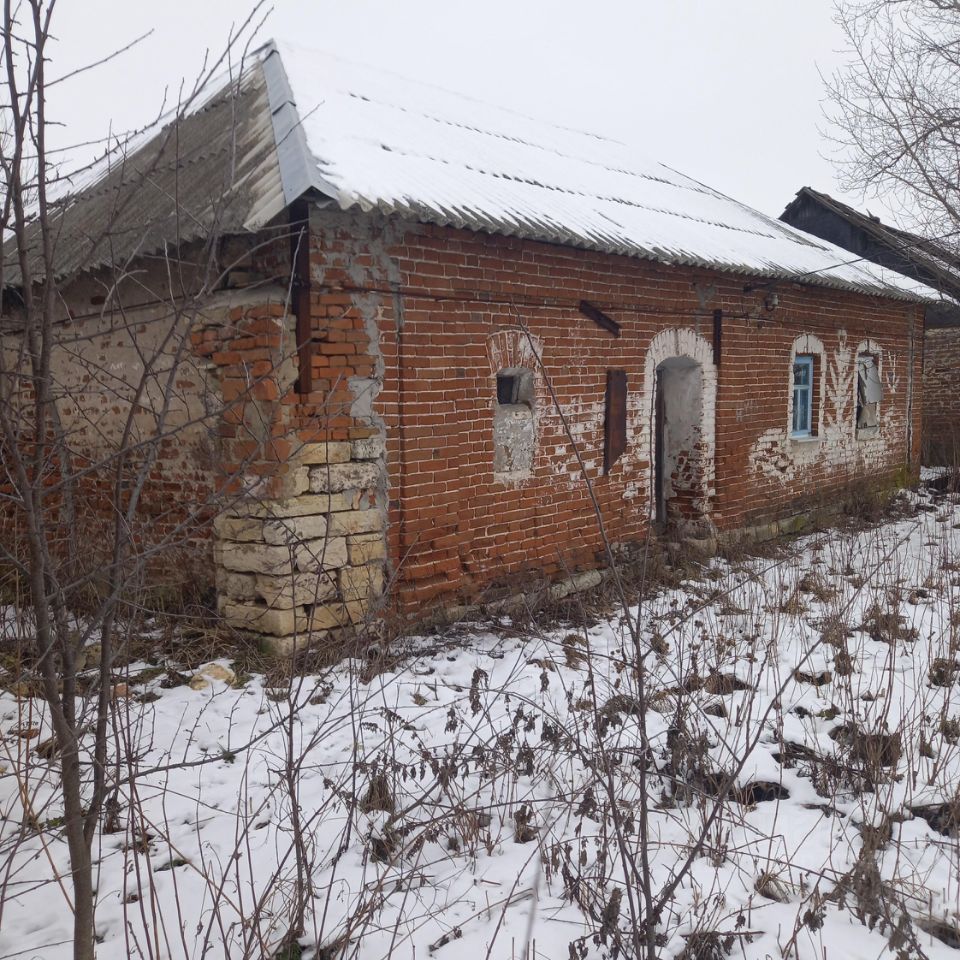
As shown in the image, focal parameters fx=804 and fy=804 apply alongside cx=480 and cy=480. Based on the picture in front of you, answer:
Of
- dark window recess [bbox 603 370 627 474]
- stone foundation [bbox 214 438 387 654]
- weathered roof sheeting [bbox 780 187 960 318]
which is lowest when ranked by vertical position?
stone foundation [bbox 214 438 387 654]

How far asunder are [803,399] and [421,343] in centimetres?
621

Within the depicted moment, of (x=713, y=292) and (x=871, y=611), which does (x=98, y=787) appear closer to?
(x=871, y=611)

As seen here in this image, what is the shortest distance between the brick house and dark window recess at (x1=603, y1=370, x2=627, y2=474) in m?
0.02

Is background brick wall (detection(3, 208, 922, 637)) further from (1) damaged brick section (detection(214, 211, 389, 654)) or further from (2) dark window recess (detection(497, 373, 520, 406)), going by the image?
(2) dark window recess (detection(497, 373, 520, 406))

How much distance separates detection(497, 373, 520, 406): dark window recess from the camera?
19.7ft

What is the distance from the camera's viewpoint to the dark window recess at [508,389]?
600 centimetres

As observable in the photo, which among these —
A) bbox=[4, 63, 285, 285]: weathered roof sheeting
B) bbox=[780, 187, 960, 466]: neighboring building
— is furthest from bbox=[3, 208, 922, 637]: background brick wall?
bbox=[780, 187, 960, 466]: neighboring building

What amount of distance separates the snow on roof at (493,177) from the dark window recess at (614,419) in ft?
3.35

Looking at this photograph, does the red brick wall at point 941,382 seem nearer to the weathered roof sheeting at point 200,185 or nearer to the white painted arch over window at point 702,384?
the white painted arch over window at point 702,384

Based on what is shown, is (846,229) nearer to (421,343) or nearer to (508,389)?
(508,389)

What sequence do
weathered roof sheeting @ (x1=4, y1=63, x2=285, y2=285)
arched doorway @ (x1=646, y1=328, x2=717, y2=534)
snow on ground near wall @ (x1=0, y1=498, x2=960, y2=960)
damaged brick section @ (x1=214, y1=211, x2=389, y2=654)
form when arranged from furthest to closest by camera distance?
arched doorway @ (x1=646, y1=328, x2=717, y2=534), damaged brick section @ (x1=214, y1=211, x2=389, y2=654), weathered roof sheeting @ (x1=4, y1=63, x2=285, y2=285), snow on ground near wall @ (x1=0, y1=498, x2=960, y2=960)

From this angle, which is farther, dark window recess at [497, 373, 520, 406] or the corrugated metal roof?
dark window recess at [497, 373, 520, 406]

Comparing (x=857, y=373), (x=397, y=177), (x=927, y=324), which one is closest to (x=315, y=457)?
(x=397, y=177)

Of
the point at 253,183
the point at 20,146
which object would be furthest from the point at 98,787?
the point at 253,183
